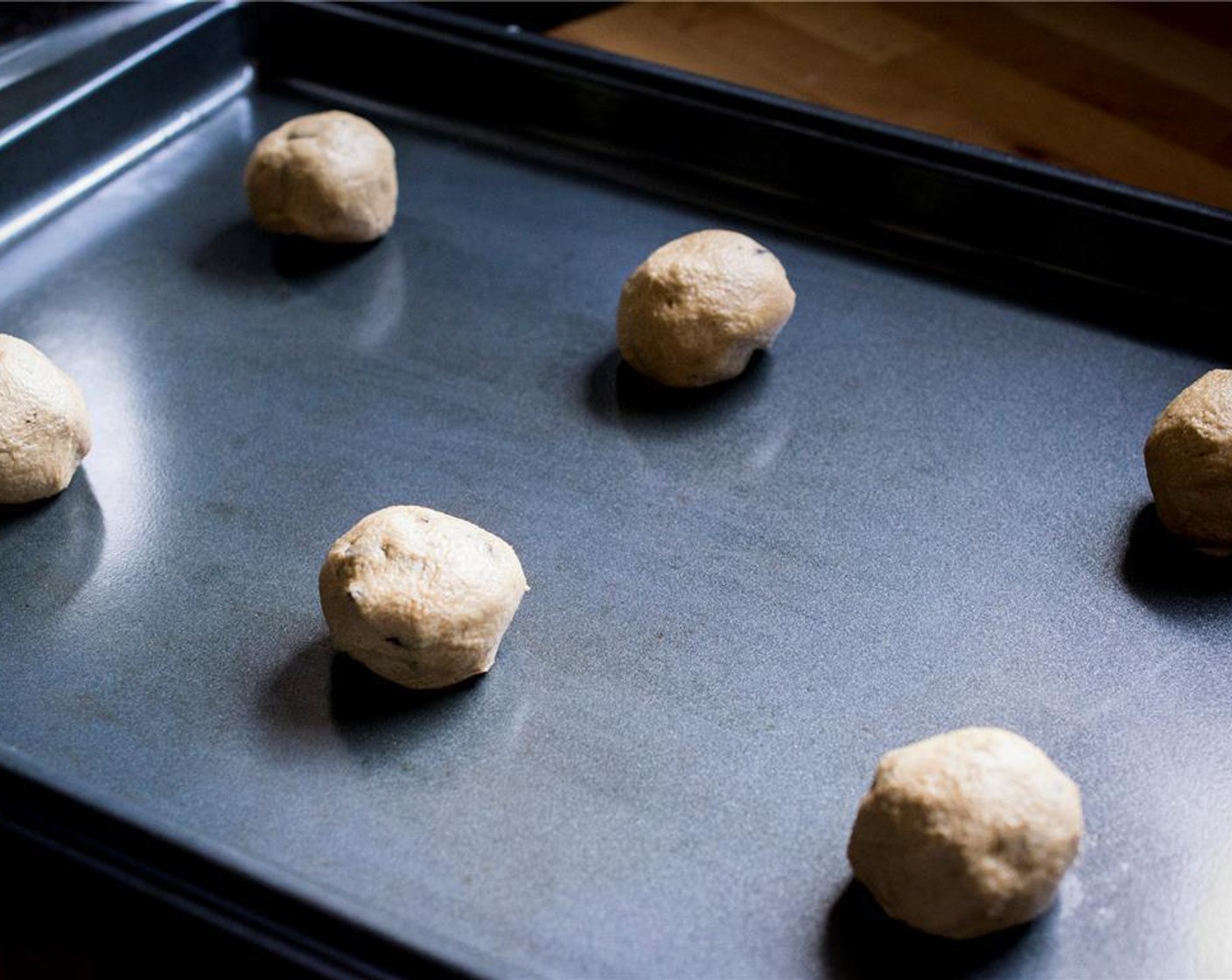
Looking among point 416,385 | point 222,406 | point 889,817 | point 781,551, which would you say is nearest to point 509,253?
point 416,385

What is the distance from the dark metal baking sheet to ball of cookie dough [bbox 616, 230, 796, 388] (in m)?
0.05

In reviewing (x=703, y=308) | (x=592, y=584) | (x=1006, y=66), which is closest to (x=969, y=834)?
(x=592, y=584)

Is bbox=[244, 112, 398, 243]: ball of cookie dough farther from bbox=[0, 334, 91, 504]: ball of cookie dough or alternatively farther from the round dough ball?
the round dough ball

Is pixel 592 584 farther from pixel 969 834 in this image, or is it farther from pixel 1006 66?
pixel 1006 66

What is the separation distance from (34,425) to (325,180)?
1.71ft

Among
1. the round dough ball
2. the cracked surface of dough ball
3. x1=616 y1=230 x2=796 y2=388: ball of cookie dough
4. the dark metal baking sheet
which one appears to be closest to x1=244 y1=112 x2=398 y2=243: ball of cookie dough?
the dark metal baking sheet

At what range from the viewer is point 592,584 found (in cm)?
143

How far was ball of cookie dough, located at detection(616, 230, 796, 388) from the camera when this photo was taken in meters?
1.58

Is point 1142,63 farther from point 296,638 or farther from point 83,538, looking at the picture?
point 83,538

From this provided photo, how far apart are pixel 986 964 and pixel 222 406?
102 centimetres

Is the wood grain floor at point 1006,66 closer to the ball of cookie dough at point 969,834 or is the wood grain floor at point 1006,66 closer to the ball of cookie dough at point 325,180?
the ball of cookie dough at point 325,180

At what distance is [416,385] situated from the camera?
65.1 inches

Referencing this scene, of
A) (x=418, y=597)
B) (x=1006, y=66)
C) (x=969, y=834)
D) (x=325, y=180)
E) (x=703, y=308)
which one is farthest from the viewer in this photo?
(x=1006, y=66)

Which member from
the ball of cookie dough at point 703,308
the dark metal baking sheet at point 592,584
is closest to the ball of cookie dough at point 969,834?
the dark metal baking sheet at point 592,584
